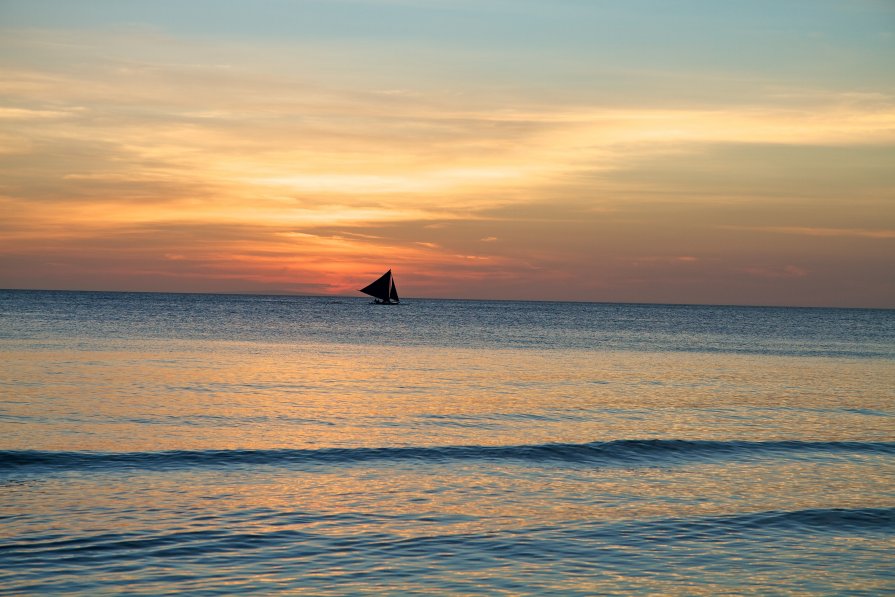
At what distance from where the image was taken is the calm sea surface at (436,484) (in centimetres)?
1209

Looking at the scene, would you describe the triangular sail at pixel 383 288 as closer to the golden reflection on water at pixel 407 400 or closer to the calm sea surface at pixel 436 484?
the golden reflection on water at pixel 407 400

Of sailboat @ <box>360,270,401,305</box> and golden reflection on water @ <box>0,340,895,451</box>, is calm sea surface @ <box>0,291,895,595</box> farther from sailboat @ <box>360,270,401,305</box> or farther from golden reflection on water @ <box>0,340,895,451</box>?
sailboat @ <box>360,270,401,305</box>

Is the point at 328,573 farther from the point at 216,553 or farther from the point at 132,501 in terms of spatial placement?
the point at 132,501

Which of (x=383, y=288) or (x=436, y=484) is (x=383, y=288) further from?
(x=436, y=484)

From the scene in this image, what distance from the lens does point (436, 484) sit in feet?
57.8

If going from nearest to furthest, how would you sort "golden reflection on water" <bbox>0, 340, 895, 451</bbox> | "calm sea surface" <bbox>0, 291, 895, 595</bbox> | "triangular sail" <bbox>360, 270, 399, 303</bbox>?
1. "calm sea surface" <bbox>0, 291, 895, 595</bbox>
2. "golden reflection on water" <bbox>0, 340, 895, 451</bbox>
3. "triangular sail" <bbox>360, 270, 399, 303</bbox>

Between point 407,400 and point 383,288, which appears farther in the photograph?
point 383,288

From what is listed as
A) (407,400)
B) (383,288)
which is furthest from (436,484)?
(383,288)

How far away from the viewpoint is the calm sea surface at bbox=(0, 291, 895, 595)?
12.1 meters

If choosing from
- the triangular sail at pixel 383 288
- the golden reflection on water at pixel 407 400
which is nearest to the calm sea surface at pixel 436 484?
the golden reflection on water at pixel 407 400

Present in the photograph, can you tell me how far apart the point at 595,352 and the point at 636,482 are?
1637 inches

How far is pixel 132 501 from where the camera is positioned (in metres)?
15.5

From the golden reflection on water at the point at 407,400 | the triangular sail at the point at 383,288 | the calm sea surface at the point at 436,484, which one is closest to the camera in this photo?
the calm sea surface at the point at 436,484

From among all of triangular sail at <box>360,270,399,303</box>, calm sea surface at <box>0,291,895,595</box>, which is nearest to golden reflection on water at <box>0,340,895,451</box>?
calm sea surface at <box>0,291,895,595</box>
